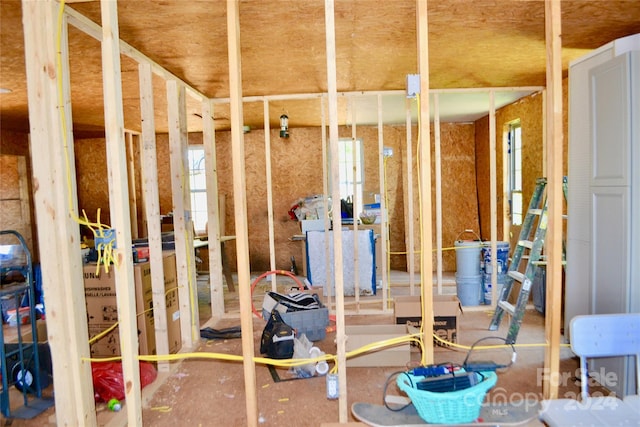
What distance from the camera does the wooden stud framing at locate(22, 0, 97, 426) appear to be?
1.95 meters

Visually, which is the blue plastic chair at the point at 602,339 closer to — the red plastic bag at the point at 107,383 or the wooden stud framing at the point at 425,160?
the wooden stud framing at the point at 425,160

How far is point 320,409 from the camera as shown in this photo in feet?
8.13

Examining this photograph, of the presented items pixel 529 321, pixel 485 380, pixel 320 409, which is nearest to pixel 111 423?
pixel 320 409

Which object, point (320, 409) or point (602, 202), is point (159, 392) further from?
point (602, 202)

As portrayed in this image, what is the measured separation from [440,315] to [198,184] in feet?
17.5

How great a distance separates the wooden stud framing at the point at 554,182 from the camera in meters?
1.78

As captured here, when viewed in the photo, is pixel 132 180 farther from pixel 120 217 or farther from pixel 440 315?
pixel 440 315

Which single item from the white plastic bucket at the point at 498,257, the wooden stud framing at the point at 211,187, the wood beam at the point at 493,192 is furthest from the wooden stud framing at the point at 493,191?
the wooden stud framing at the point at 211,187

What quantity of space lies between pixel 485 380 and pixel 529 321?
2.70 meters

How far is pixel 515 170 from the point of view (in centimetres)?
554

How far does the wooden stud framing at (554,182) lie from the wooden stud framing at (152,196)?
2.54 m

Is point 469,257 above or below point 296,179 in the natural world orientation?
below

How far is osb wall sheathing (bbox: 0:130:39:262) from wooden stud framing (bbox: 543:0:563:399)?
22.4 ft

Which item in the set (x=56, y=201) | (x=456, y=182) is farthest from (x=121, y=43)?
(x=456, y=182)
